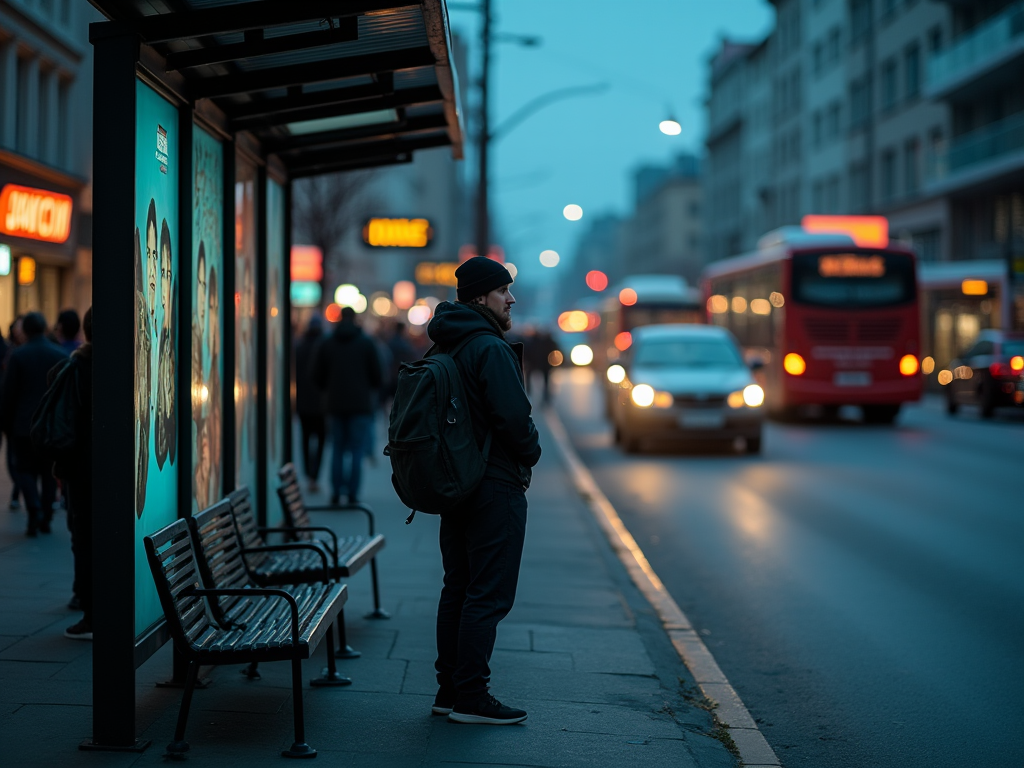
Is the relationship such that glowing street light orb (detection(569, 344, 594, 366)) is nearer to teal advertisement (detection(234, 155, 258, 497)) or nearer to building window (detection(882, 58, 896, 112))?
building window (detection(882, 58, 896, 112))

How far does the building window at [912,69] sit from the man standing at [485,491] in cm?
4920

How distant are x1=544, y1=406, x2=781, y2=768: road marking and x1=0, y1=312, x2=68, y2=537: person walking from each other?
4495 mm

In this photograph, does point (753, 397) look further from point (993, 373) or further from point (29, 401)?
point (29, 401)

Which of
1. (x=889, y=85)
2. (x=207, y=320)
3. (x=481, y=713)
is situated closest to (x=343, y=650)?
(x=481, y=713)

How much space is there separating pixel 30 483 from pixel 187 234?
5817mm

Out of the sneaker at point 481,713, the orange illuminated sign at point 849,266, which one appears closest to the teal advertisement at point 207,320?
the sneaker at point 481,713

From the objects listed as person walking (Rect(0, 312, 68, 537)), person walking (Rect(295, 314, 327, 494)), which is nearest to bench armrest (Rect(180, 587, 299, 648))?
person walking (Rect(0, 312, 68, 537))

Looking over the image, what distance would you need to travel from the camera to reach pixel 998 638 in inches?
309

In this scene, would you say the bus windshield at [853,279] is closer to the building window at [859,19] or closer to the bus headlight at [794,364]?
→ the bus headlight at [794,364]

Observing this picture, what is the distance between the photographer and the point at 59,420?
6.93 meters

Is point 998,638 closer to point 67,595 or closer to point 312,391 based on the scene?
point 67,595

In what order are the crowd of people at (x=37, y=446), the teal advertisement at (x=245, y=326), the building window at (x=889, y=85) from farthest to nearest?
the building window at (x=889, y=85) < the teal advertisement at (x=245, y=326) < the crowd of people at (x=37, y=446)

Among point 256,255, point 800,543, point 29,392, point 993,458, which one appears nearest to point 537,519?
point 800,543

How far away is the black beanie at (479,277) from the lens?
558 cm
